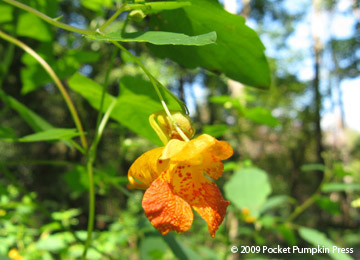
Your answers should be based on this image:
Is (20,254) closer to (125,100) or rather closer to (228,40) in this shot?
(125,100)

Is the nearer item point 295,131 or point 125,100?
point 125,100

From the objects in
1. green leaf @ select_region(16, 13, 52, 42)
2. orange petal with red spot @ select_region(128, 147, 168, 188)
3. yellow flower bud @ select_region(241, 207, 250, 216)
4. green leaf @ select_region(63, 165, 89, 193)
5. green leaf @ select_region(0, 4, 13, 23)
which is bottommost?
orange petal with red spot @ select_region(128, 147, 168, 188)

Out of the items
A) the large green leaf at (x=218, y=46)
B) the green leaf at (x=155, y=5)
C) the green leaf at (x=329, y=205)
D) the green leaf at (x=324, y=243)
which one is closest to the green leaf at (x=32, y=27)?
the large green leaf at (x=218, y=46)

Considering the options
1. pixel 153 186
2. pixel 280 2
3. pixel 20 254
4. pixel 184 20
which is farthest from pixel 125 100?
pixel 280 2

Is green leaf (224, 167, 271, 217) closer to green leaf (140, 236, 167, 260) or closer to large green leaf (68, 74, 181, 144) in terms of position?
green leaf (140, 236, 167, 260)

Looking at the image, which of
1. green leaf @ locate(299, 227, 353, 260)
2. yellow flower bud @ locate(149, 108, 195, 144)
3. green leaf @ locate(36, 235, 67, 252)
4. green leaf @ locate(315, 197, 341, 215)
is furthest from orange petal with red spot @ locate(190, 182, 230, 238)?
green leaf @ locate(315, 197, 341, 215)

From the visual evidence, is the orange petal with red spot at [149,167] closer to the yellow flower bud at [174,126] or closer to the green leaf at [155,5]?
the yellow flower bud at [174,126]

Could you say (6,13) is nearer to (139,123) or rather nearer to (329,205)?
(139,123)
